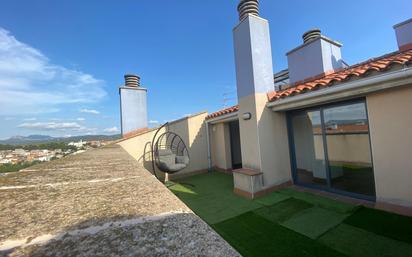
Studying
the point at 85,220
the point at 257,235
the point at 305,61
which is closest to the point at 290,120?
the point at 305,61

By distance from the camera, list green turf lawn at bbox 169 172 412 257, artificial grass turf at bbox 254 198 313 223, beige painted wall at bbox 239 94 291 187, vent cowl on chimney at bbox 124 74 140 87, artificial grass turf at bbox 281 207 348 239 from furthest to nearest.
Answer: vent cowl on chimney at bbox 124 74 140 87, beige painted wall at bbox 239 94 291 187, artificial grass turf at bbox 254 198 313 223, artificial grass turf at bbox 281 207 348 239, green turf lawn at bbox 169 172 412 257

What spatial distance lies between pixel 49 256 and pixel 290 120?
6442 mm

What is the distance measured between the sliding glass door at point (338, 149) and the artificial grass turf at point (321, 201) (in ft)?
1.57

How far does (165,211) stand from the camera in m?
0.93

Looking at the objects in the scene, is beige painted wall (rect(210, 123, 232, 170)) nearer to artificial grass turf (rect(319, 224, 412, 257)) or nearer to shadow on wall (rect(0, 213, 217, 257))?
artificial grass turf (rect(319, 224, 412, 257))

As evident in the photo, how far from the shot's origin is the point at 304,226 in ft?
12.3

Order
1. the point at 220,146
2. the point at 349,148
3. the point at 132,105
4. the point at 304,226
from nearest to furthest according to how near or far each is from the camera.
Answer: the point at 304,226, the point at 349,148, the point at 132,105, the point at 220,146

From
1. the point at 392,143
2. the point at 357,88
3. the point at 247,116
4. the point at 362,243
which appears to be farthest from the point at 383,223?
the point at 247,116

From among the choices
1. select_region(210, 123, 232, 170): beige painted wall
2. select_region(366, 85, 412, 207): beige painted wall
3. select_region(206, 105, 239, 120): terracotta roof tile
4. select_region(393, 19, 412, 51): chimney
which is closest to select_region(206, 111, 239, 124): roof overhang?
select_region(206, 105, 239, 120): terracotta roof tile

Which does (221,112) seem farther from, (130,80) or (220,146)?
(130,80)

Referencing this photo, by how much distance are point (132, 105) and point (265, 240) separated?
8.28m

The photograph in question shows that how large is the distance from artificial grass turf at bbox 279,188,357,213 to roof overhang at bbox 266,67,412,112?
2443mm

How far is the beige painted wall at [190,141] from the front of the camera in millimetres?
8758

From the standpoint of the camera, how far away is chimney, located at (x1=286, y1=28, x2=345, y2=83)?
284 inches
